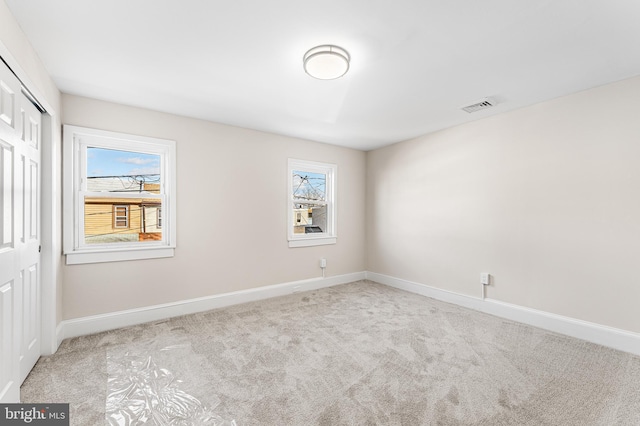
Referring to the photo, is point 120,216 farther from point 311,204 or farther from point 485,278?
point 485,278

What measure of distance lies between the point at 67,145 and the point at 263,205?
2.21 metres

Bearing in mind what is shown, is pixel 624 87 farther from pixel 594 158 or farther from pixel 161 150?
pixel 161 150

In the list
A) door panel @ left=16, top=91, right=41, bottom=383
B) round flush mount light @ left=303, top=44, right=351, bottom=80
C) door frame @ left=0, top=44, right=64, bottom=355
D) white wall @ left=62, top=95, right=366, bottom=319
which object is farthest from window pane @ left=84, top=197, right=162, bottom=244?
round flush mount light @ left=303, top=44, right=351, bottom=80

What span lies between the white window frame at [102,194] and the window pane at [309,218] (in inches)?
72.3

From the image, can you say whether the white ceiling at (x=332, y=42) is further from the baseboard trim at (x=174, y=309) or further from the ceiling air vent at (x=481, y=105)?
the baseboard trim at (x=174, y=309)

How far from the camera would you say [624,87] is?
259cm

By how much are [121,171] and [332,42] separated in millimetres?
2713

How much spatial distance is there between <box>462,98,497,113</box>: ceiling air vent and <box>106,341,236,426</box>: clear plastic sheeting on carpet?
3.61 m

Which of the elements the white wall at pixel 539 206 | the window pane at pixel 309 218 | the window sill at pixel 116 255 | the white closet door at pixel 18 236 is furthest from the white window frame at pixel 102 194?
A: the white wall at pixel 539 206

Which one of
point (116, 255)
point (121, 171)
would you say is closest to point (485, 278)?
point (116, 255)

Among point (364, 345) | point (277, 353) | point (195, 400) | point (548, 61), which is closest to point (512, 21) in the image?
point (548, 61)

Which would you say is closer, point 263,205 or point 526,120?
point 526,120

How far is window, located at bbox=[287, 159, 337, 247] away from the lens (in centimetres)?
450

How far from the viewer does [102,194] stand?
3.04 meters
